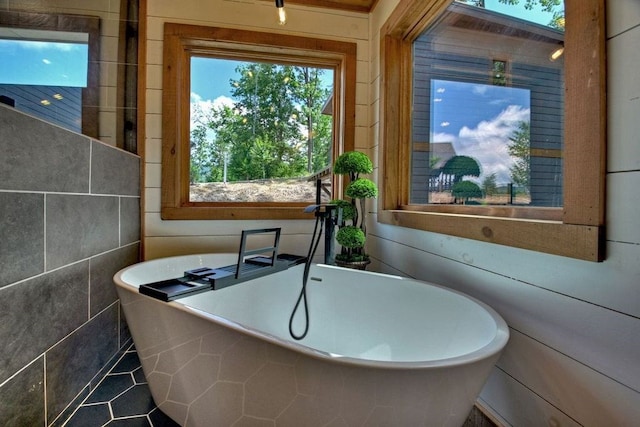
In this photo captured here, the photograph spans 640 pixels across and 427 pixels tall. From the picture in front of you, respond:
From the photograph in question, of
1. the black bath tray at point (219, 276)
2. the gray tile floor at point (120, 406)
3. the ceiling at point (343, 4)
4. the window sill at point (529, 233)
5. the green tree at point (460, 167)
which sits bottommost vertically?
the gray tile floor at point (120, 406)

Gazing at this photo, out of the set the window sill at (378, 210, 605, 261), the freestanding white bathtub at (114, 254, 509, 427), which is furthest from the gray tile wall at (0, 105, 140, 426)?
the window sill at (378, 210, 605, 261)

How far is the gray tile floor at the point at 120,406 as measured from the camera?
113 cm

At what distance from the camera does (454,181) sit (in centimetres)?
153

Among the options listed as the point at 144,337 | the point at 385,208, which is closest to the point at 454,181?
the point at 385,208

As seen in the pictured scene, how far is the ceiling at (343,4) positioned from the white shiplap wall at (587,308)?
1.81 m

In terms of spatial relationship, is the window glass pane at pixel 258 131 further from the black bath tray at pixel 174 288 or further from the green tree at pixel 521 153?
the green tree at pixel 521 153

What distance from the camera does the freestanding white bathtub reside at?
69 centimetres

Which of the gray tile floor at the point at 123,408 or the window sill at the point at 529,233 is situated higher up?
the window sill at the point at 529,233

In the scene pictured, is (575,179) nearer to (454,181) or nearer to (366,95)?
(454,181)

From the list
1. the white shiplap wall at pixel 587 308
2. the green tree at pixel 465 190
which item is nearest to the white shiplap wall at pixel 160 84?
the green tree at pixel 465 190

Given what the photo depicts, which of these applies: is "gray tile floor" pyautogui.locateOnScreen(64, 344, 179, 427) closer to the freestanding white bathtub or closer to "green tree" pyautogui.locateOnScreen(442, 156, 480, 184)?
the freestanding white bathtub

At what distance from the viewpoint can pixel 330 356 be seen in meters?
0.69

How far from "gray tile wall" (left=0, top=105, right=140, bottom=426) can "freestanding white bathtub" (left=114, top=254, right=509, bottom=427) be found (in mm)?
214

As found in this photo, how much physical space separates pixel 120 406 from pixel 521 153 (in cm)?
189
